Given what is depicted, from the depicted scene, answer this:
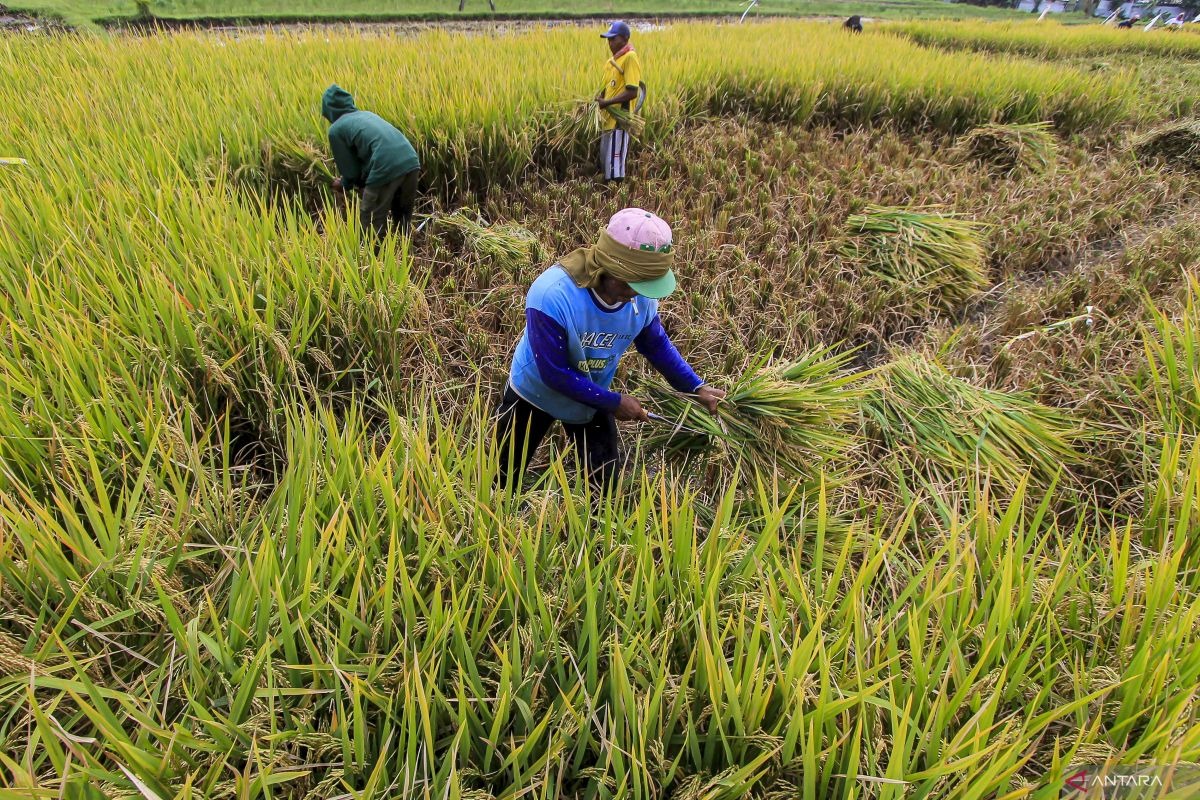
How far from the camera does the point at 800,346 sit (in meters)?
3.37

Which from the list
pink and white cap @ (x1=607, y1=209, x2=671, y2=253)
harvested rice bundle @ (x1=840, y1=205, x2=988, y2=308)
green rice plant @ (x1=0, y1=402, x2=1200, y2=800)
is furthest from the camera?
harvested rice bundle @ (x1=840, y1=205, x2=988, y2=308)

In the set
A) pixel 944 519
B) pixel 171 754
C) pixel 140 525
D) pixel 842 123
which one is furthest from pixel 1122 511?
pixel 842 123

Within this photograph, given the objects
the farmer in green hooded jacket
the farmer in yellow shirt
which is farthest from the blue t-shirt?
the farmer in yellow shirt

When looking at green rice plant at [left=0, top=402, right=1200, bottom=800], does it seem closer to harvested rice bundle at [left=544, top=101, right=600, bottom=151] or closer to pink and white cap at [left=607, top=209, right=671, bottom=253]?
pink and white cap at [left=607, top=209, right=671, bottom=253]

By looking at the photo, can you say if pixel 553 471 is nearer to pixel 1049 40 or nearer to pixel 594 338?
pixel 594 338

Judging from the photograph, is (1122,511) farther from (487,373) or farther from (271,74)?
(271,74)

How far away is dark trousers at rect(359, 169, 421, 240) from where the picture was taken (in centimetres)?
333

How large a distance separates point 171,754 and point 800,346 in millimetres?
3219

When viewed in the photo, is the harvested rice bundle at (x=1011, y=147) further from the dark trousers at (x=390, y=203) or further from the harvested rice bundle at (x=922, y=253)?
the dark trousers at (x=390, y=203)

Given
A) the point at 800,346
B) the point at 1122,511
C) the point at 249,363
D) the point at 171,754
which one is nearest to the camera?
the point at 171,754

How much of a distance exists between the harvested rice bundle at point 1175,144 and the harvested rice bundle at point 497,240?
20.4 feet

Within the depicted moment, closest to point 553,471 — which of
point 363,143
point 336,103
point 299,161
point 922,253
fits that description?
point 363,143

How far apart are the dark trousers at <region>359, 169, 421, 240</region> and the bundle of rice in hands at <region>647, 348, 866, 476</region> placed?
2197mm

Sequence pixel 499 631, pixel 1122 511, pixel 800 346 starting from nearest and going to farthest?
pixel 499 631 → pixel 1122 511 → pixel 800 346
